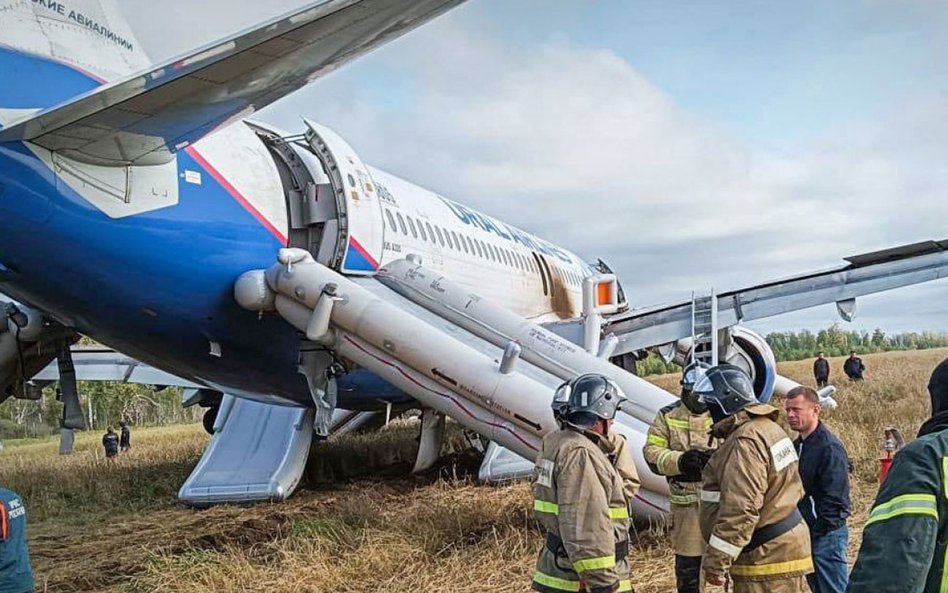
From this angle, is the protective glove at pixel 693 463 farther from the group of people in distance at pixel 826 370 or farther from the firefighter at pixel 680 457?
the group of people in distance at pixel 826 370

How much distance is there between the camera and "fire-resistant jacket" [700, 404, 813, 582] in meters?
4.07

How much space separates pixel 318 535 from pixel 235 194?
10.2ft

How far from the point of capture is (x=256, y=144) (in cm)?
896

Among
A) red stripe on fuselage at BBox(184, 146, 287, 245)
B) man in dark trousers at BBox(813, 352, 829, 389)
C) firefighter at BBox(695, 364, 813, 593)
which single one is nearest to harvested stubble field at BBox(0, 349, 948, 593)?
firefighter at BBox(695, 364, 813, 593)

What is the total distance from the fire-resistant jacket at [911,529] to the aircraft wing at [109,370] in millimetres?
11747

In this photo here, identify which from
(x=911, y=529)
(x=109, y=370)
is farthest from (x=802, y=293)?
(x=109, y=370)

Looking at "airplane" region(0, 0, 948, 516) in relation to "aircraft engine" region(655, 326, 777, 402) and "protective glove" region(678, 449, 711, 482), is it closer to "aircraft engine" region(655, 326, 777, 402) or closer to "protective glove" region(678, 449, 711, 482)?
"aircraft engine" region(655, 326, 777, 402)

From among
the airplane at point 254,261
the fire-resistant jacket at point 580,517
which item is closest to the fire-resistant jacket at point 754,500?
the fire-resistant jacket at point 580,517

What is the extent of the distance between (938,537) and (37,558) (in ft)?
26.1

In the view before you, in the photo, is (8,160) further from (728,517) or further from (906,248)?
(906,248)

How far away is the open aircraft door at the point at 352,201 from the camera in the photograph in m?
9.27

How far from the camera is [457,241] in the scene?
12.3 meters

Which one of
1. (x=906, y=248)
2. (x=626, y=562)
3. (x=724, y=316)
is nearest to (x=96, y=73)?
(x=626, y=562)

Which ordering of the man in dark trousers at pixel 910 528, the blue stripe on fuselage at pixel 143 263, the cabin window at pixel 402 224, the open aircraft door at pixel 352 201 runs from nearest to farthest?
1. the man in dark trousers at pixel 910 528
2. the blue stripe on fuselage at pixel 143 263
3. the open aircraft door at pixel 352 201
4. the cabin window at pixel 402 224
